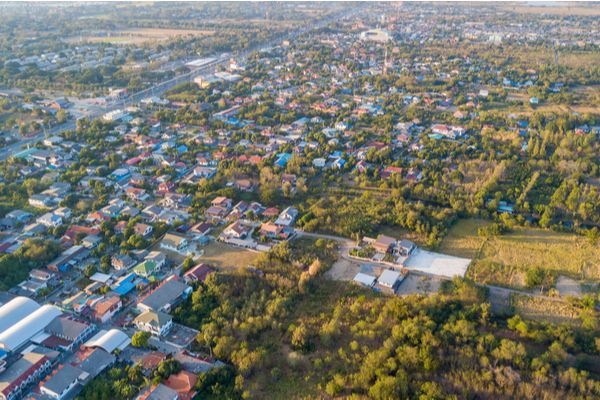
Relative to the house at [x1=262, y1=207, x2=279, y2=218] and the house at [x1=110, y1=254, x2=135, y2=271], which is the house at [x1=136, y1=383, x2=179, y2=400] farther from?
the house at [x1=262, y1=207, x2=279, y2=218]

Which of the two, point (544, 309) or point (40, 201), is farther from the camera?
point (40, 201)

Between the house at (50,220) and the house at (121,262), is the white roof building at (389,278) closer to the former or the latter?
the house at (121,262)

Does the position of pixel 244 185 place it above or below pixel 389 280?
above

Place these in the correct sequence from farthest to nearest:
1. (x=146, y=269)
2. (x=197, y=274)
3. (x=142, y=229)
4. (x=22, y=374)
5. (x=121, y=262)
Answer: (x=142, y=229) < (x=121, y=262) < (x=146, y=269) < (x=197, y=274) < (x=22, y=374)

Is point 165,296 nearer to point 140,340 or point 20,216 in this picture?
point 140,340

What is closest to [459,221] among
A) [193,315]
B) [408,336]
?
[408,336]

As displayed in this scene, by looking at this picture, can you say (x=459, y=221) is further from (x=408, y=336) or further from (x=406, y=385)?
(x=406, y=385)

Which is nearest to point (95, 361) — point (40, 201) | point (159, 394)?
point (159, 394)

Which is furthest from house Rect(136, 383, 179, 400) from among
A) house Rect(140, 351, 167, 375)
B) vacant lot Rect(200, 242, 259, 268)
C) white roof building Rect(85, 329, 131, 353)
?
vacant lot Rect(200, 242, 259, 268)
